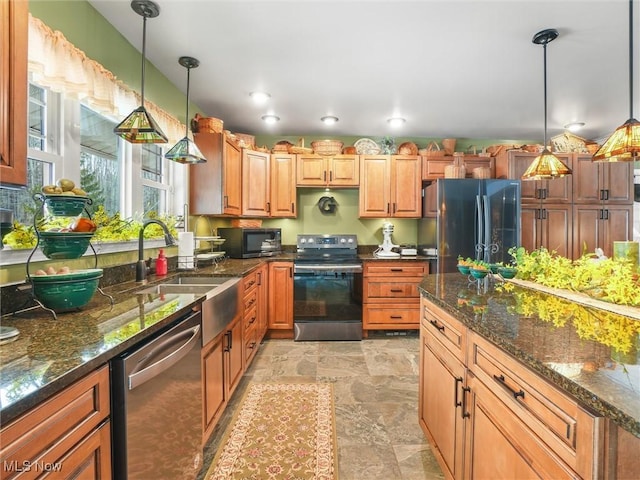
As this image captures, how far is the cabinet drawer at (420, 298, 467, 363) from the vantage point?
130cm

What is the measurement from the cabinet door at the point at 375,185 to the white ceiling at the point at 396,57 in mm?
486

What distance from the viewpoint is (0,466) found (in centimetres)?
61

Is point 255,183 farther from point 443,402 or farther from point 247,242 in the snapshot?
point 443,402

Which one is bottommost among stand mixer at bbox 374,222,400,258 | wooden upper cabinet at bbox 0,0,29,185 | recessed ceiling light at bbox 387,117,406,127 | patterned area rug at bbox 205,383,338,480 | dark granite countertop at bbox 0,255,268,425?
patterned area rug at bbox 205,383,338,480

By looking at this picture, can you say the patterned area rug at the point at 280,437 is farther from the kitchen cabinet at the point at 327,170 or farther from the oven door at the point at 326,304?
the kitchen cabinet at the point at 327,170

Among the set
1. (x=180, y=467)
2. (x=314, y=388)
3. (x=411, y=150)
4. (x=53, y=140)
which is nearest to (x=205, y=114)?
(x=53, y=140)

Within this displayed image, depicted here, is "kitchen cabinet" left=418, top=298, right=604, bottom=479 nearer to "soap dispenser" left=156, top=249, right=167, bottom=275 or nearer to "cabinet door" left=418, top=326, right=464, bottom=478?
"cabinet door" left=418, top=326, right=464, bottom=478

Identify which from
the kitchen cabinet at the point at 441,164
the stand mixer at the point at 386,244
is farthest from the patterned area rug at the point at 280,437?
the kitchen cabinet at the point at 441,164

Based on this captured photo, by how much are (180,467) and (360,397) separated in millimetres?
1372

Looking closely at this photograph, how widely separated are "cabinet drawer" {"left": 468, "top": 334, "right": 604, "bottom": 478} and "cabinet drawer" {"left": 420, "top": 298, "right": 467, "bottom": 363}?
5.8 inches

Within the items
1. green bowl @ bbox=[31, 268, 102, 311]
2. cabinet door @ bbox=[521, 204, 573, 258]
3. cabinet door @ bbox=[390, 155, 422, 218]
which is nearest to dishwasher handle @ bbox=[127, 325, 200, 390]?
green bowl @ bbox=[31, 268, 102, 311]

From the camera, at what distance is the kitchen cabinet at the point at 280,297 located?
141 inches

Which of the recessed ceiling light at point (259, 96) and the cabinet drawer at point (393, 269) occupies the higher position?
the recessed ceiling light at point (259, 96)

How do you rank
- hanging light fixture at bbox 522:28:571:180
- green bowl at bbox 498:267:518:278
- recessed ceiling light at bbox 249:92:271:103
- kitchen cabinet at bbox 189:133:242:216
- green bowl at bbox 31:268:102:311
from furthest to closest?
kitchen cabinet at bbox 189:133:242:216 → recessed ceiling light at bbox 249:92:271:103 → hanging light fixture at bbox 522:28:571:180 → green bowl at bbox 498:267:518:278 → green bowl at bbox 31:268:102:311
